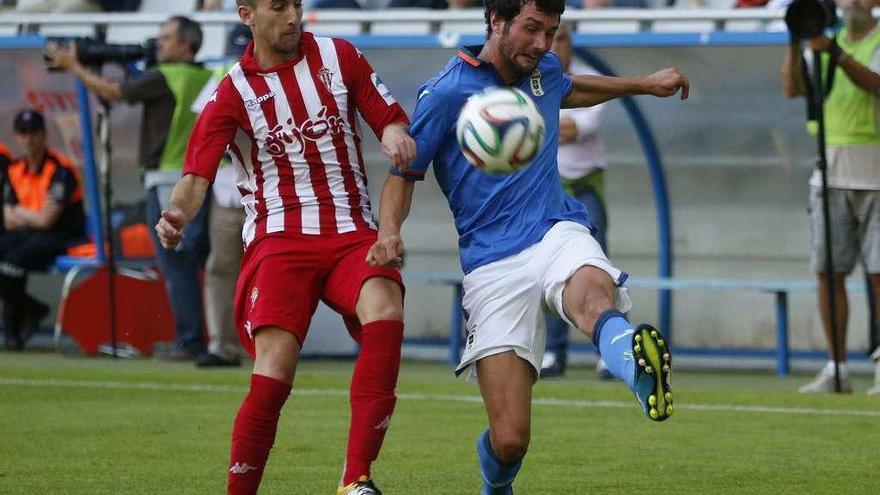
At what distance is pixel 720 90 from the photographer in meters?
12.8

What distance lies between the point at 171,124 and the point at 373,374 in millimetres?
6688

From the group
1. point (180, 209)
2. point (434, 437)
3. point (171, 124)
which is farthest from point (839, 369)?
point (180, 209)

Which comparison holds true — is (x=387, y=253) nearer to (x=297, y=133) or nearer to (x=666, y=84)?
(x=297, y=133)

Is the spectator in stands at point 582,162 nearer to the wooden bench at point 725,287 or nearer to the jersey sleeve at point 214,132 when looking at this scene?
the wooden bench at point 725,287

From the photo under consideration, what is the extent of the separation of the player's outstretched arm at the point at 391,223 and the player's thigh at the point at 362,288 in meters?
0.18

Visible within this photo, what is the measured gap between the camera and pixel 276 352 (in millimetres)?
5984

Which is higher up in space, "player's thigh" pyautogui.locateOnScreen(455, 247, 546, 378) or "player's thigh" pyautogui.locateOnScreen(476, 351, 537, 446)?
"player's thigh" pyautogui.locateOnScreen(455, 247, 546, 378)

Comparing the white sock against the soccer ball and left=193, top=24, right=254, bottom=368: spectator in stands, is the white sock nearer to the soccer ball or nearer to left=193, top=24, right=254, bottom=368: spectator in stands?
left=193, top=24, right=254, bottom=368: spectator in stands

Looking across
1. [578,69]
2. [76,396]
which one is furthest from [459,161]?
[578,69]

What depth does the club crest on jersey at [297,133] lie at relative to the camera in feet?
20.5

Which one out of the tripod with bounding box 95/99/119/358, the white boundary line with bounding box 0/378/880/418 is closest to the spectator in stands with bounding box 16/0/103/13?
the tripod with bounding box 95/99/119/358

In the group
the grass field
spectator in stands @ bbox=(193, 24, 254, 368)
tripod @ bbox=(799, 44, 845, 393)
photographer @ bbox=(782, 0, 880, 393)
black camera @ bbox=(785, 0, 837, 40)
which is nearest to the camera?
the grass field

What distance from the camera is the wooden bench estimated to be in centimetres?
1191

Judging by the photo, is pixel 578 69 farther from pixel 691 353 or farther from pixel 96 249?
pixel 96 249
